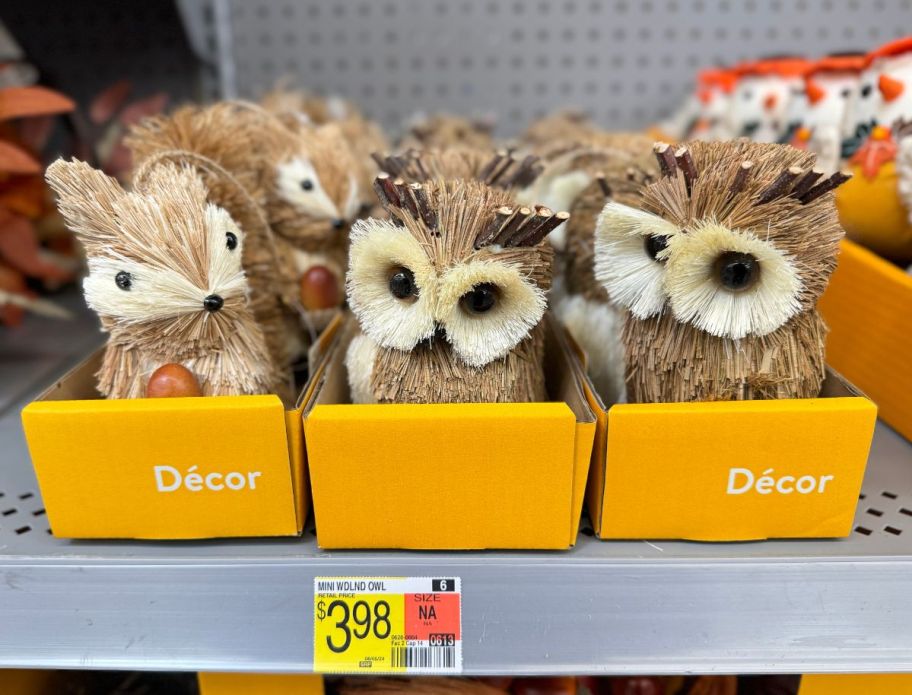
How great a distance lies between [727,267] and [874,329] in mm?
298

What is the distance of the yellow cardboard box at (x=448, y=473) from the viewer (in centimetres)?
52

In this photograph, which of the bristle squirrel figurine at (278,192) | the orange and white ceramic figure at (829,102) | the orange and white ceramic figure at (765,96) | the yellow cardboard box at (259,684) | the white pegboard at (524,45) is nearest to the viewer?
the yellow cardboard box at (259,684)

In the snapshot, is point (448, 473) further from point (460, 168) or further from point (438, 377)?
point (460, 168)

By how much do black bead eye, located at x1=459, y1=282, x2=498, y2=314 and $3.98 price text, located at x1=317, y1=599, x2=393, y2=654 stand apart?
252mm

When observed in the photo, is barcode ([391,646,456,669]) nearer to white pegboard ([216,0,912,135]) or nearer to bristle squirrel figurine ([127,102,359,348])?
bristle squirrel figurine ([127,102,359,348])

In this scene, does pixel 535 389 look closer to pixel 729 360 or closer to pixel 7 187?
pixel 729 360

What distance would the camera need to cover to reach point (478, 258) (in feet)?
1.82

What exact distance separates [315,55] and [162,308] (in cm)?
87

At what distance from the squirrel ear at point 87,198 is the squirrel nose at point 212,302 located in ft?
0.31

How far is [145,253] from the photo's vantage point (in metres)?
0.59

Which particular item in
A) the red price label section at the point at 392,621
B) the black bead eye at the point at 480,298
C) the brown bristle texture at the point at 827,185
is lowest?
the red price label section at the point at 392,621

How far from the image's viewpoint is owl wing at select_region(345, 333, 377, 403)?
62 cm

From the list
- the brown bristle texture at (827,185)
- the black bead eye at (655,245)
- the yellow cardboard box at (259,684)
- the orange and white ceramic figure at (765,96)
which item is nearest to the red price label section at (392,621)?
the yellow cardboard box at (259,684)

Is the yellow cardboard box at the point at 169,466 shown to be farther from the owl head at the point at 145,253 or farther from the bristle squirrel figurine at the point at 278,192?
the bristle squirrel figurine at the point at 278,192
